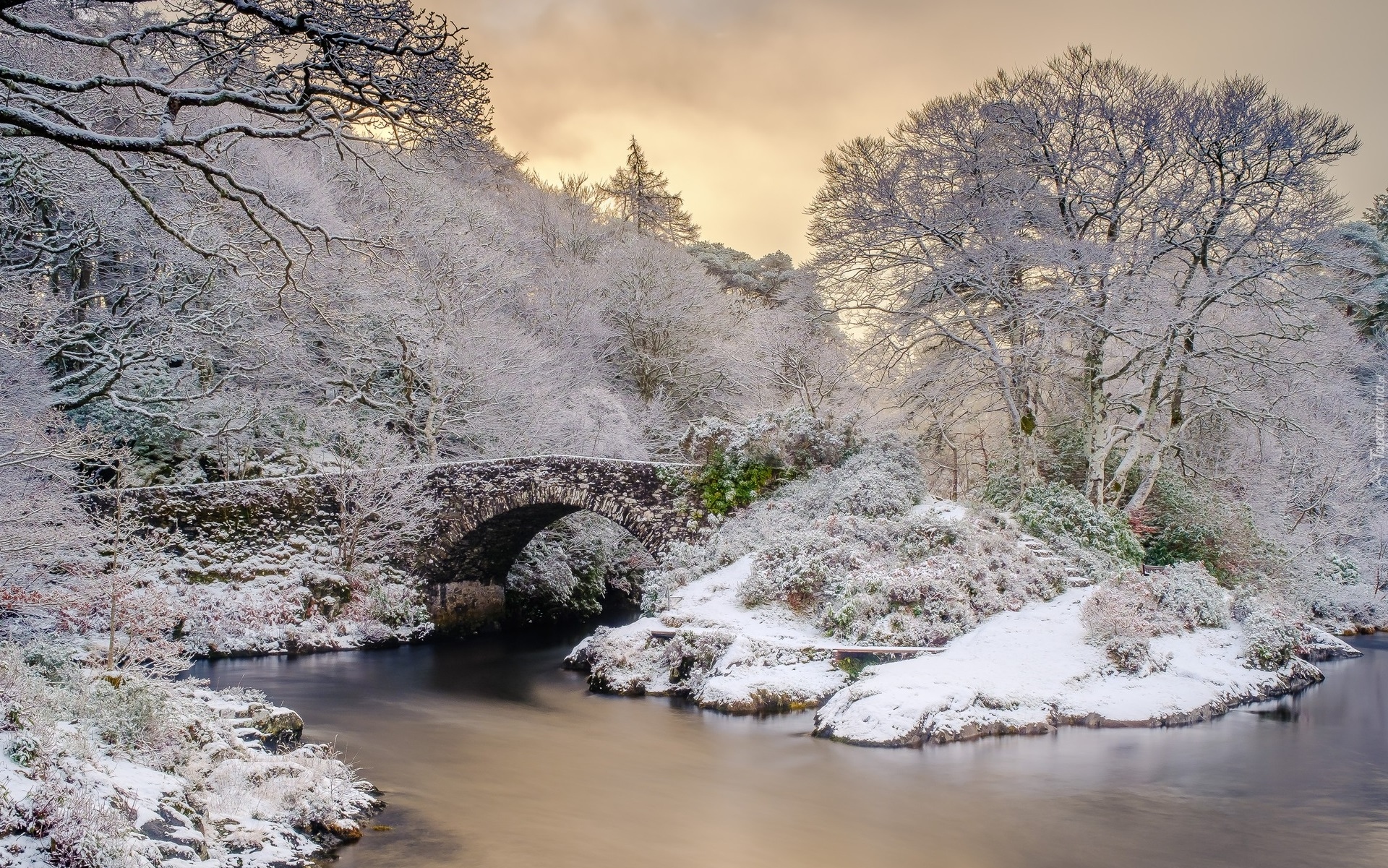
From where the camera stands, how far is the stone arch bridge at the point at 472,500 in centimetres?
1552

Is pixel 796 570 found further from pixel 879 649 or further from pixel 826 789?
pixel 826 789

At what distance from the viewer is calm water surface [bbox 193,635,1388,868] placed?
646 centimetres

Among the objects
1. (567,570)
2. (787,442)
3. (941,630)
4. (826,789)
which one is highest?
(787,442)

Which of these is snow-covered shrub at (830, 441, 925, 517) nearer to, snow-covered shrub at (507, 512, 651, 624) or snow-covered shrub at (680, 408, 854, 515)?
snow-covered shrub at (680, 408, 854, 515)

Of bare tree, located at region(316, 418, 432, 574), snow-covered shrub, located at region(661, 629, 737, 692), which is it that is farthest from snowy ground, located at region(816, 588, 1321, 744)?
bare tree, located at region(316, 418, 432, 574)

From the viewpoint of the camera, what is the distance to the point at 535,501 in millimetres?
15797

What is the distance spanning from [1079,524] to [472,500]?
34.2 ft

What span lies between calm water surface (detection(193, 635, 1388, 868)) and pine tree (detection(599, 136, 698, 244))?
3128cm

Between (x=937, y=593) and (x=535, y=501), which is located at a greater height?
(x=535, y=501)

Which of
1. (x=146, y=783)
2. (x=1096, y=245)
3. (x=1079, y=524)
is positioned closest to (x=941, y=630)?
(x=1079, y=524)

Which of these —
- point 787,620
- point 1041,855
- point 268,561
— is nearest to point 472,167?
point 1041,855

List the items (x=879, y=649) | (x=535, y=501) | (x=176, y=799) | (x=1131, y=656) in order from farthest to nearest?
1. (x=535, y=501)
2. (x=879, y=649)
3. (x=1131, y=656)
4. (x=176, y=799)

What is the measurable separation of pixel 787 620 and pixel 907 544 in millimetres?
2275

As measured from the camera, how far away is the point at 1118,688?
997cm
